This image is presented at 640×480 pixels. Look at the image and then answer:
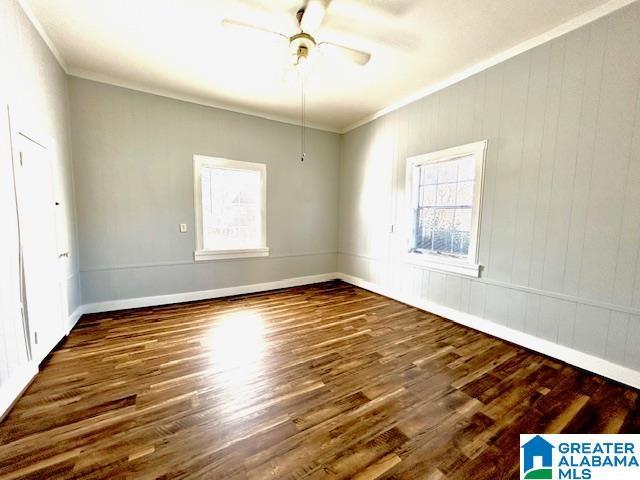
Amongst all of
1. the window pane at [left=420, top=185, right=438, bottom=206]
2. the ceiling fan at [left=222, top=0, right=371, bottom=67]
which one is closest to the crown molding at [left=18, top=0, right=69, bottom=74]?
the ceiling fan at [left=222, top=0, right=371, bottom=67]

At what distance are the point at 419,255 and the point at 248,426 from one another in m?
2.93

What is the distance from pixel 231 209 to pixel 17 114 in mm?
2394

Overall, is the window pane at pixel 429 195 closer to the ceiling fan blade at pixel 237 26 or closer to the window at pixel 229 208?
the window at pixel 229 208

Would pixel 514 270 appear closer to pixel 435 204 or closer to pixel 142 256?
pixel 435 204

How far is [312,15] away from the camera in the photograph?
202 cm

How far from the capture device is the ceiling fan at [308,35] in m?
1.96

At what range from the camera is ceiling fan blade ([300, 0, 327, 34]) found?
6.29 ft

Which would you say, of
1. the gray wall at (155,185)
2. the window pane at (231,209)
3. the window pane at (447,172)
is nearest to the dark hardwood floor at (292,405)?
the gray wall at (155,185)

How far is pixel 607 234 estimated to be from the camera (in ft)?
7.02

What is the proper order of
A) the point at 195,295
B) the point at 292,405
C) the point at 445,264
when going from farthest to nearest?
the point at 195,295 < the point at 445,264 < the point at 292,405

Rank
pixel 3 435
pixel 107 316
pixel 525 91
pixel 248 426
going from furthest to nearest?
1. pixel 107 316
2. pixel 525 91
3. pixel 248 426
4. pixel 3 435

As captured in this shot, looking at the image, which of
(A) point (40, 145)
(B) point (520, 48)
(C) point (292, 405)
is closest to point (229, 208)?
(A) point (40, 145)

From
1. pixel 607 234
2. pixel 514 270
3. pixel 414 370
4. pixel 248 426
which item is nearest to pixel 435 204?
pixel 514 270

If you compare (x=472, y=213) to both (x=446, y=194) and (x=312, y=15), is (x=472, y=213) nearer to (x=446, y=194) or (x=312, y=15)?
(x=446, y=194)
